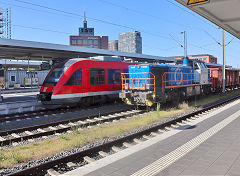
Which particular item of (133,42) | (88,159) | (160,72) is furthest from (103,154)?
(133,42)

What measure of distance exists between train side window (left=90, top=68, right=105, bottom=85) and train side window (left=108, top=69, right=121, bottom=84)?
2.01 feet

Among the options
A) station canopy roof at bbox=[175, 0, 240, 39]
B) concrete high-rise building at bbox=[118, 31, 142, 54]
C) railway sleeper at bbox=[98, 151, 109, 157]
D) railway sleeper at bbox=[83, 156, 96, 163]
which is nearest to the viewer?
railway sleeper at bbox=[83, 156, 96, 163]

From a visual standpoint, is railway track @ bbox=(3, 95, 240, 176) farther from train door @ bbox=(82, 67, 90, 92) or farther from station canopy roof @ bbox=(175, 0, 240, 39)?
train door @ bbox=(82, 67, 90, 92)

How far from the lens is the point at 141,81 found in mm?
12320

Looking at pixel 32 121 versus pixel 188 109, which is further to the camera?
pixel 188 109

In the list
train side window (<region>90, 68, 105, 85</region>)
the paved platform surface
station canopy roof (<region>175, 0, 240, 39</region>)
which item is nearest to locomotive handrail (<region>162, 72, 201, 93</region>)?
train side window (<region>90, 68, 105, 85</region>)

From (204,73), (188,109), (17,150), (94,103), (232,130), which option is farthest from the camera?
(204,73)

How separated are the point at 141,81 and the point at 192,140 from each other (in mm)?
6721

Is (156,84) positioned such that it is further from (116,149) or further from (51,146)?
(51,146)

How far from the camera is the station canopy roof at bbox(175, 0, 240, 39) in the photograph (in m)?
6.49

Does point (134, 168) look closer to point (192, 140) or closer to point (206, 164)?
point (206, 164)

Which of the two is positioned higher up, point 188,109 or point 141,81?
point 141,81

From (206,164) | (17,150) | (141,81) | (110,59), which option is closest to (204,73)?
(141,81)

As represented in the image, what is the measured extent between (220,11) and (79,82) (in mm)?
8215
